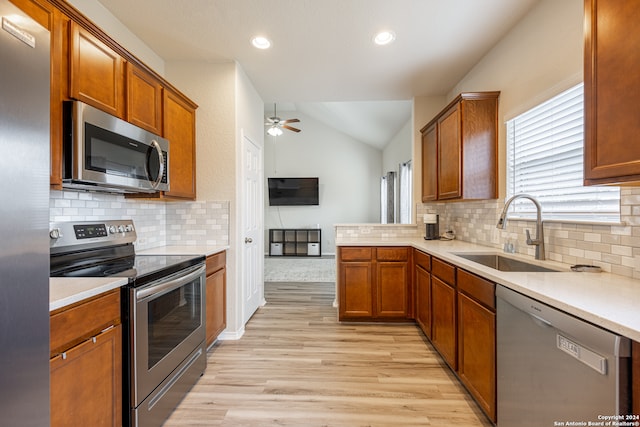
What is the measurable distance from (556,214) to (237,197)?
246cm

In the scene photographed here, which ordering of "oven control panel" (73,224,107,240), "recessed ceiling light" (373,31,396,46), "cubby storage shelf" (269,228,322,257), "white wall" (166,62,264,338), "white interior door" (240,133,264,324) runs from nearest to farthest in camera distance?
"oven control panel" (73,224,107,240)
"recessed ceiling light" (373,31,396,46)
"white wall" (166,62,264,338)
"white interior door" (240,133,264,324)
"cubby storage shelf" (269,228,322,257)

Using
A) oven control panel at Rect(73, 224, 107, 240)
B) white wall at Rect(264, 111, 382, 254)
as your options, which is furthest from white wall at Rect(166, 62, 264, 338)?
white wall at Rect(264, 111, 382, 254)

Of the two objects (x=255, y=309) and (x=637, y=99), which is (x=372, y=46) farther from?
(x=255, y=309)

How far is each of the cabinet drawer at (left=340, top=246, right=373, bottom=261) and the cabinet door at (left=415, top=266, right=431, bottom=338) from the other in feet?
1.64

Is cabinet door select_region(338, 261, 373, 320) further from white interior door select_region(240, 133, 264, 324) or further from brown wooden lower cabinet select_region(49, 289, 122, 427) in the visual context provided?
brown wooden lower cabinet select_region(49, 289, 122, 427)

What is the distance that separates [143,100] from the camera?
2055 millimetres

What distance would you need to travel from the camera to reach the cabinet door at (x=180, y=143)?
233 cm

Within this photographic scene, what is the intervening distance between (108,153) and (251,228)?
1769 millimetres

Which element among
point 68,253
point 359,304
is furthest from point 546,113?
point 68,253

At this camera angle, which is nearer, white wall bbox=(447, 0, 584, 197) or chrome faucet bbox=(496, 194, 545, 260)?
white wall bbox=(447, 0, 584, 197)

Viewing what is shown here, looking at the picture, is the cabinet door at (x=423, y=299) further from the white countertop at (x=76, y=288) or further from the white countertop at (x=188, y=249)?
the white countertop at (x=76, y=288)

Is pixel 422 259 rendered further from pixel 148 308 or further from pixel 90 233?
pixel 90 233

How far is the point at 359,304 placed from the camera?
3084 mm

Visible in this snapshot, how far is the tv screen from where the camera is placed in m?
8.23
